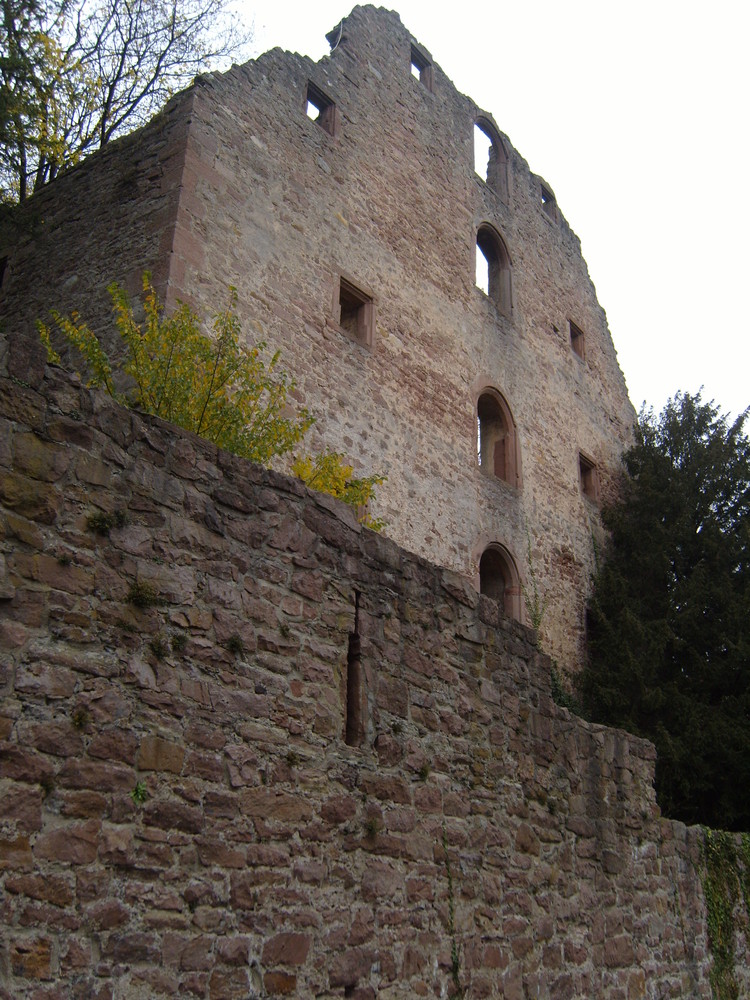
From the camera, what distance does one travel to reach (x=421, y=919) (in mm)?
5504

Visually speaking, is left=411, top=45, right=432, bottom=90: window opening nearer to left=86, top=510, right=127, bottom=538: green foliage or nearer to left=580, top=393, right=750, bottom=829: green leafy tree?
left=580, top=393, right=750, bottom=829: green leafy tree

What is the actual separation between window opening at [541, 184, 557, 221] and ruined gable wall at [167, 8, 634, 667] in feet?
1.87

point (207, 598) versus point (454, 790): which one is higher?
point (207, 598)

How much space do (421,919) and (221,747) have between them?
1.69m

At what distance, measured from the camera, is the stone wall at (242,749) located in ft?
13.0

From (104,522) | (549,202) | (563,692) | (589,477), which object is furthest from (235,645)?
(549,202)

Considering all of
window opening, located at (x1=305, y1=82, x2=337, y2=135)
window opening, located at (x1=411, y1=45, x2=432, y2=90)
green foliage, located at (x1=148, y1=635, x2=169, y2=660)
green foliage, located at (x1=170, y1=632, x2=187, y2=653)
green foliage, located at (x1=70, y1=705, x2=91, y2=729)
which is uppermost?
window opening, located at (x1=411, y1=45, x2=432, y2=90)

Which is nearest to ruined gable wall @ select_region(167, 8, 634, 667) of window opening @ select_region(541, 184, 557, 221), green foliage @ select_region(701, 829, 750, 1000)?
window opening @ select_region(541, 184, 557, 221)

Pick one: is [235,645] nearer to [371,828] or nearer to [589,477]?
[371,828]

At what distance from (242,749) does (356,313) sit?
30.0 ft

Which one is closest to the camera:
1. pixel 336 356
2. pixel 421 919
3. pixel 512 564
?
pixel 421 919

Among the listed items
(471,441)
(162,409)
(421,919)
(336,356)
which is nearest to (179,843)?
(421,919)

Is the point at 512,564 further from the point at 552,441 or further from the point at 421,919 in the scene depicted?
the point at 421,919

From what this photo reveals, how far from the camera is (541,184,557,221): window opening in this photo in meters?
19.6
